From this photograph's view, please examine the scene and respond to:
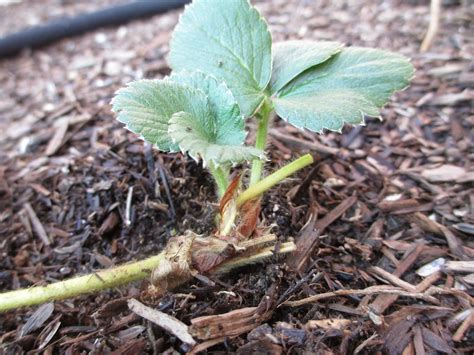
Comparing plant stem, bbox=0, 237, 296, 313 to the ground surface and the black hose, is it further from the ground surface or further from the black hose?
the black hose

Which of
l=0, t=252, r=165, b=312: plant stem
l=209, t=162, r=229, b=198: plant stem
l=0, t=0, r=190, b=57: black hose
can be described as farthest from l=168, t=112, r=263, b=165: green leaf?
l=0, t=0, r=190, b=57: black hose

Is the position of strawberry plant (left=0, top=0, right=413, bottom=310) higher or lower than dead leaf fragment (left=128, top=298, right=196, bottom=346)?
higher

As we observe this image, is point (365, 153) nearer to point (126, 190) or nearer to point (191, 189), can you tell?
point (191, 189)

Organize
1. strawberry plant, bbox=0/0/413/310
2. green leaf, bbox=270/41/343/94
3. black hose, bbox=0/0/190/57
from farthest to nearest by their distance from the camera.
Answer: black hose, bbox=0/0/190/57 < green leaf, bbox=270/41/343/94 < strawberry plant, bbox=0/0/413/310

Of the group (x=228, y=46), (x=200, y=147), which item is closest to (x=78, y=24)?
(x=228, y=46)

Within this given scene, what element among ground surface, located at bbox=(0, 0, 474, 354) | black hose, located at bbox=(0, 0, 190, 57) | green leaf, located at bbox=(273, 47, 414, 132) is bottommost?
ground surface, located at bbox=(0, 0, 474, 354)

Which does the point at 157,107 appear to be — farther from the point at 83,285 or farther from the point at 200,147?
the point at 83,285

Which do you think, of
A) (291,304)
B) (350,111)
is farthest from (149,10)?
(291,304)
